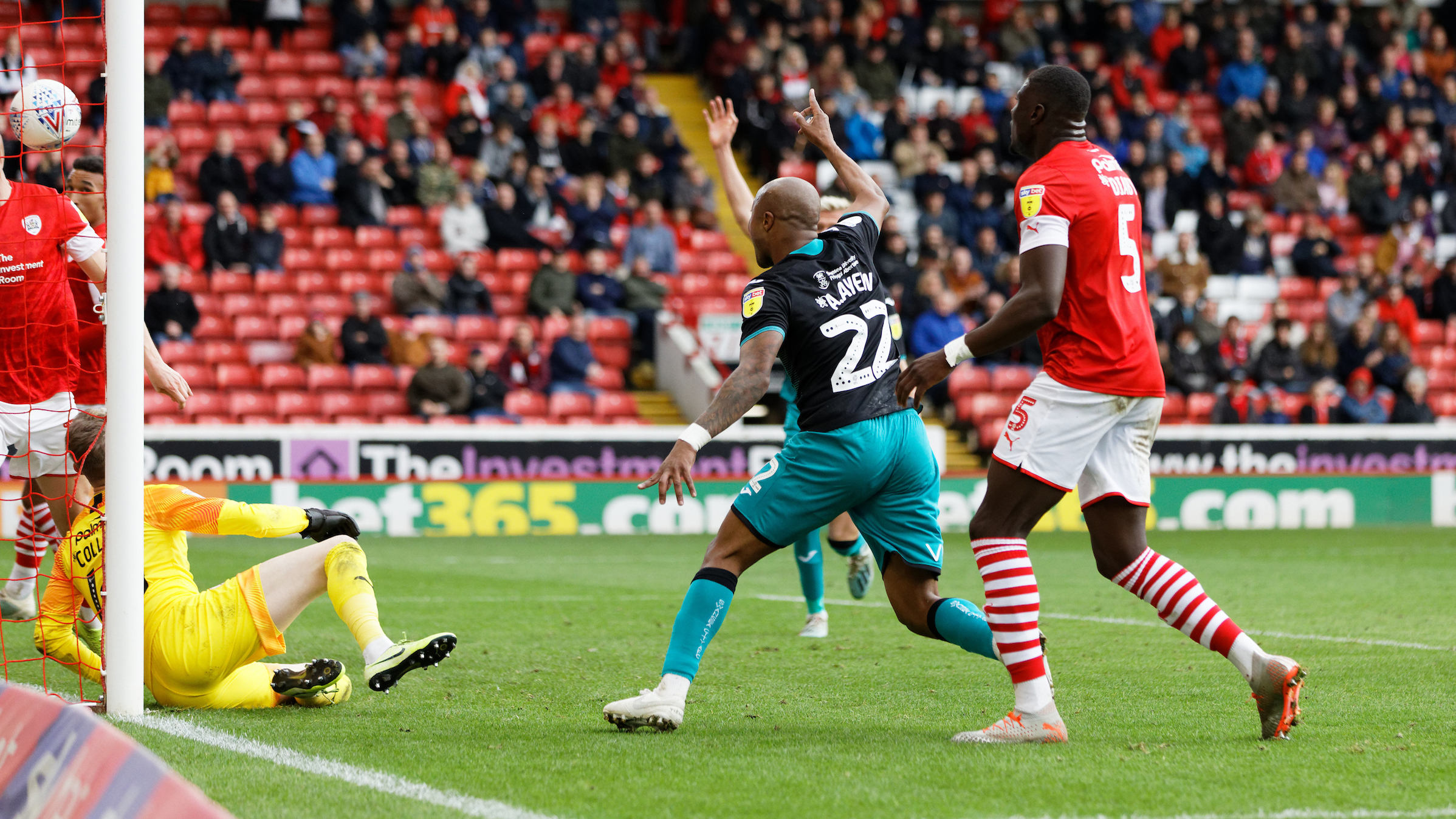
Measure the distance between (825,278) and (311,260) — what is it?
1417 cm

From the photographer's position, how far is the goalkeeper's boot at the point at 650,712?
5145mm

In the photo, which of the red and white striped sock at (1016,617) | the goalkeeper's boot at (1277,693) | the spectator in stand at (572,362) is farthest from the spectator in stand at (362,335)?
the goalkeeper's boot at (1277,693)

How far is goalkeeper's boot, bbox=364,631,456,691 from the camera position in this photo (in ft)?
16.8

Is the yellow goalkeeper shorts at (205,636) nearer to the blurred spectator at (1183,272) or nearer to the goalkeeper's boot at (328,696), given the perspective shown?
the goalkeeper's boot at (328,696)

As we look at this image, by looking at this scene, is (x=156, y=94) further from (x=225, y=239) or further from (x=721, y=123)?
(x=721, y=123)

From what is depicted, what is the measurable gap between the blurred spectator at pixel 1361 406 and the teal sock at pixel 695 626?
15.9 m

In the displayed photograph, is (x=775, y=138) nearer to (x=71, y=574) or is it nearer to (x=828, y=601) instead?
(x=828, y=601)

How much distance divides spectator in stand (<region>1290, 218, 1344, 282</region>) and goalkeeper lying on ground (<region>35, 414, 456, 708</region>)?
62.1 feet

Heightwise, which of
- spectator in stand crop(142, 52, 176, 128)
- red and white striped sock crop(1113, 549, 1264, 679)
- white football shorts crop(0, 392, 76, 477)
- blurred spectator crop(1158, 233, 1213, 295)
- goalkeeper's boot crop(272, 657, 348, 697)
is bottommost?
goalkeeper's boot crop(272, 657, 348, 697)

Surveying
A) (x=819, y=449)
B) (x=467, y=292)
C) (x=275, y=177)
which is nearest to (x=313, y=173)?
(x=275, y=177)

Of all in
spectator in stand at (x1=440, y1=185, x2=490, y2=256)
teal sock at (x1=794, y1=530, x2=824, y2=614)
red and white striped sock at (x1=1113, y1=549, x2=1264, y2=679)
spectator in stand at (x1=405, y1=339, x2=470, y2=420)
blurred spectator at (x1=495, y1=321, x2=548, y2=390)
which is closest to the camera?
red and white striped sock at (x1=1113, y1=549, x2=1264, y2=679)

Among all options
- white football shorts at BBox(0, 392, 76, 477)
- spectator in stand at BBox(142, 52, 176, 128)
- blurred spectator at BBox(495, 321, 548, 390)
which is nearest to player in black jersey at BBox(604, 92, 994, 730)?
white football shorts at BBox(0, 392, 76, 477)

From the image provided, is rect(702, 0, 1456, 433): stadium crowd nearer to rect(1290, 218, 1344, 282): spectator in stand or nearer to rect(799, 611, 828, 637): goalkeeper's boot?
rect(1290, 218, 1344, 282): spectator in stand

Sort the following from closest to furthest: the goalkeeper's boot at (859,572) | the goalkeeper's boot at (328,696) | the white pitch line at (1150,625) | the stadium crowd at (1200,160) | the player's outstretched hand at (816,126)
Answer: the goalkeeper's boot at (328,696) < the player's outstretched hand at (816,126) < the white pitch line at (1150,625) < the goalkeeper's boot at (859,572) < the stadium crowd at (1200,160)
